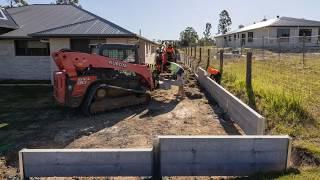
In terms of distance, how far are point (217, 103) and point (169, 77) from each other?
11.4ft

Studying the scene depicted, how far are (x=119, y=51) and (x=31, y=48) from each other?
31.4 feet

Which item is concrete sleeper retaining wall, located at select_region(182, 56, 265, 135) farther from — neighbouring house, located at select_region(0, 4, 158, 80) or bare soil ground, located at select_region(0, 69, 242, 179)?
neighbouring house, located at select_region(0, 4, 158, 80)

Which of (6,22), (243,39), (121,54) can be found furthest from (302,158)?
(243,39)

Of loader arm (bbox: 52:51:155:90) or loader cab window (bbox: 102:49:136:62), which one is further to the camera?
loader cab window (bbox: 102:49:136:62)

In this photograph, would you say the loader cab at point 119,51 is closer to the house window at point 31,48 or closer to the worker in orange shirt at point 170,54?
the worker in orange shirt at point 170,54

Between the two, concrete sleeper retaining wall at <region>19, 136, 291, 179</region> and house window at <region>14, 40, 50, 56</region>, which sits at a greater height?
house window at <region>14, 40, 50, 56</region>

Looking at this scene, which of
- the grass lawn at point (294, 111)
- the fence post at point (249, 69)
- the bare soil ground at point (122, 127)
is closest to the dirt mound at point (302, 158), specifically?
the grass lawn at point (294, 111)

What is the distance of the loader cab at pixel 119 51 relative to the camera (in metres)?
12.5

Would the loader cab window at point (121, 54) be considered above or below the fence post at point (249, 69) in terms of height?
above

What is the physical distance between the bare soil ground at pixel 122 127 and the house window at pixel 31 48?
28.4 ft

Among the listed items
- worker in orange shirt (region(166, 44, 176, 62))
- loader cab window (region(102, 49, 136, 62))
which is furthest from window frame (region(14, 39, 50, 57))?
loader cab window (region(102, 49, 136, 62))

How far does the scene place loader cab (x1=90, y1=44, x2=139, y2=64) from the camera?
1253 centimetres

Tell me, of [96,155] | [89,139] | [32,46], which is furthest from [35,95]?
[96,155]

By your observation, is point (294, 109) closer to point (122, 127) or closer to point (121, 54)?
point (122, 127)
